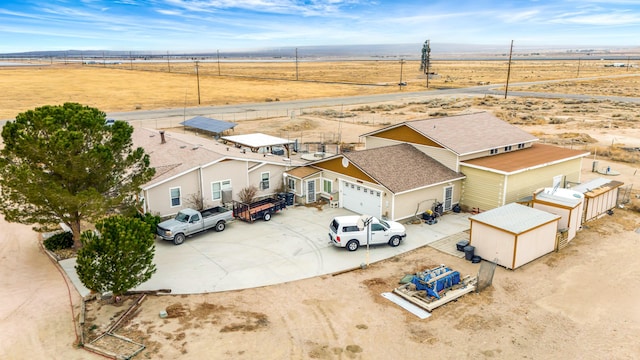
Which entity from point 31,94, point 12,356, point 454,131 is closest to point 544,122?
point 454,131

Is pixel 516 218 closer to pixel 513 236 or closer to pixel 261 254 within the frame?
pixel 513 236

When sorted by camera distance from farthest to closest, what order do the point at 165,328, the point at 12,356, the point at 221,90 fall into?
the point at 221,90 < the point at 165,328 < the point at 12,356

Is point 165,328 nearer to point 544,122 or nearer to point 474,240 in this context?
point 474,240

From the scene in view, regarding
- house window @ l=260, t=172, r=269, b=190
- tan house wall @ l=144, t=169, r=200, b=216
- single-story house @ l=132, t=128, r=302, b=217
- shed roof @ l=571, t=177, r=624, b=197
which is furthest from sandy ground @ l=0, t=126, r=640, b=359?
house window @ l=260, t=172, r=269, b=190

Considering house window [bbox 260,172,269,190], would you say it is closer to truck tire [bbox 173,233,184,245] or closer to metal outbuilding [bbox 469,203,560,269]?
truck tire [bbox 173,233,184,245]

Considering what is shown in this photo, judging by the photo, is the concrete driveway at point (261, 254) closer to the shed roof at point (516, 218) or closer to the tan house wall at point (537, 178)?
the shed roof at point (516, 218)

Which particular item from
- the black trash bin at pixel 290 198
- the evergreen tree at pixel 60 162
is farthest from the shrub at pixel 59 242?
the black trash bin at pixel 290 198

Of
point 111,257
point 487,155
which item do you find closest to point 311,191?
point 487,155

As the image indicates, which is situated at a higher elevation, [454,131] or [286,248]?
[454,131]
